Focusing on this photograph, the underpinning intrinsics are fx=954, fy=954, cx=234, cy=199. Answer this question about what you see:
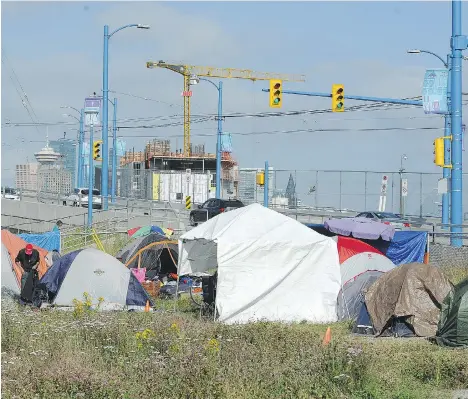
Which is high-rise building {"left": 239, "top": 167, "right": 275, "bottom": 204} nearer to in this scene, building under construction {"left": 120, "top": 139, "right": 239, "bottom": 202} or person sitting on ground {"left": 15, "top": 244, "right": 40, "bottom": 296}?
building under construction {"left": 120, "top": 139, "right": 239, "bottom": 202}

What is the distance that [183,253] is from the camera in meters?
22.7

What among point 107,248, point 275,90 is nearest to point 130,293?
point 107,248

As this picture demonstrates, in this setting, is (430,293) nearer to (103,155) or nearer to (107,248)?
(107,248)

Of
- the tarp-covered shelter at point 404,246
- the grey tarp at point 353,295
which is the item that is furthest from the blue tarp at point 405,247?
the grey tarp at point 353,295

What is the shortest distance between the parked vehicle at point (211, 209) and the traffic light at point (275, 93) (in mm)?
11645

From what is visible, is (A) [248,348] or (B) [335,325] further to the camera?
(B) [335,325]

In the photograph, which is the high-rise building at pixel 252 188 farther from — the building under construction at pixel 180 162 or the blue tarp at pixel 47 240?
the blue tarp at pixel 47 240

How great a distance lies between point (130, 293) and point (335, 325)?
4.81m

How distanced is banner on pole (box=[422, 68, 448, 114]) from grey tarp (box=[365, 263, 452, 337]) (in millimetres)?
13034

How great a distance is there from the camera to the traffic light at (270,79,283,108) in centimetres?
3488

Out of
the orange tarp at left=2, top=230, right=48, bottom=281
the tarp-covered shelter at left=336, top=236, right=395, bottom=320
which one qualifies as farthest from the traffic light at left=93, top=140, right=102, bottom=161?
the tarp-covered shelter at left=336, top=236, right=395, bottom=320

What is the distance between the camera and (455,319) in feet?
53.6

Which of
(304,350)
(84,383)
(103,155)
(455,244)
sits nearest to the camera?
(84,383)

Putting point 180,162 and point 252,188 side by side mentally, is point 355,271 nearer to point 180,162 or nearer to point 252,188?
point 252,188
